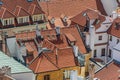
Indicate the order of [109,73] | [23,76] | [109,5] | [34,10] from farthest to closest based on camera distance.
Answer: [109,5] → [34,10] → [109,73] → [23,76]

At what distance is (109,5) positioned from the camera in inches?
2945

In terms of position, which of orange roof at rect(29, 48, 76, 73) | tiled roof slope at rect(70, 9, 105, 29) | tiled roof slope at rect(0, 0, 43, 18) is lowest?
orange roof at rect(29, 48, 76, 73)

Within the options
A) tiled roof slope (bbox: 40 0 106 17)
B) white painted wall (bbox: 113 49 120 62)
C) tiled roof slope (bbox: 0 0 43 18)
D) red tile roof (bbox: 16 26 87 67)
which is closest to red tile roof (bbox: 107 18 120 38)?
white painted wall (bbox: 113 49 120 62)

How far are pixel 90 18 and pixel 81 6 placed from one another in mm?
9818

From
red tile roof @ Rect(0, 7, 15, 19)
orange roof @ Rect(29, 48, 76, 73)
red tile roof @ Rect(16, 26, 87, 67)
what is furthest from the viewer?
red tile roof @ Rect(0, 7, 15, 19)

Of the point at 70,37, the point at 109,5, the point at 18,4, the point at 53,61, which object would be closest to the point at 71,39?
the point at 70,37

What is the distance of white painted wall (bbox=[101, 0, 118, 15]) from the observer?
74688mm

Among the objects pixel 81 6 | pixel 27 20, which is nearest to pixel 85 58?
pixel 27 20

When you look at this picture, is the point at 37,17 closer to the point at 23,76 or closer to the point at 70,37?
the point at 70,37

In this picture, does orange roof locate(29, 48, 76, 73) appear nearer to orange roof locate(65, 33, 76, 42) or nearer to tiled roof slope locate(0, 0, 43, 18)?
orange roof locate(65, 33, 76, 42)

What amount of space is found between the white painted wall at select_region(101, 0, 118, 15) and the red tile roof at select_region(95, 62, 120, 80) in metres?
22.4

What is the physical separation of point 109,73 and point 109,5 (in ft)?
83.7

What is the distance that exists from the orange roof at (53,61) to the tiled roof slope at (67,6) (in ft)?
59.6

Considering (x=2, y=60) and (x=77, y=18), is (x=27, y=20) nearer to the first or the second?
(x=77, y=18)
